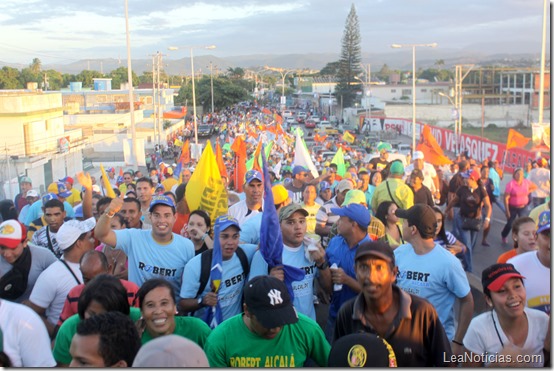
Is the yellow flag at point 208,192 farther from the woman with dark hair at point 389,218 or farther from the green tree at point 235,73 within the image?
the green tree at point 235,73

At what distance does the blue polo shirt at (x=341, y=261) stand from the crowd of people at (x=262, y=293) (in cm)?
1

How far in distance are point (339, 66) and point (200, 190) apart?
62938mm

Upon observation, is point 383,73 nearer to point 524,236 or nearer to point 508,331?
point 524,236

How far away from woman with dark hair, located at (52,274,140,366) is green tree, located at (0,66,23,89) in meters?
53.3

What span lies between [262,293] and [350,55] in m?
64.0

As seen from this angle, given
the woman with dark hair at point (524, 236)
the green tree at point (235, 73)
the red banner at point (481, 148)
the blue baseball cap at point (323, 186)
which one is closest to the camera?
the woman with dark hair at point (524, 236)

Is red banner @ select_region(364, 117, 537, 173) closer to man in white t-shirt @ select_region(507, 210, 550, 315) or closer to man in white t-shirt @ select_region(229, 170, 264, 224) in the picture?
man in white t-shirt @ select_region(229, 170, 264, 224)

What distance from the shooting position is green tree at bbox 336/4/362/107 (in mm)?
Answer: 63625

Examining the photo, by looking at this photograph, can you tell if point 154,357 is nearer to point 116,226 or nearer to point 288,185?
point 116,226

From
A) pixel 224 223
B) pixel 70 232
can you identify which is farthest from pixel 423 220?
pixel 70 232

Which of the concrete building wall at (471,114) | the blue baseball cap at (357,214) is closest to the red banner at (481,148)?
the concrete building wall at (471,114)

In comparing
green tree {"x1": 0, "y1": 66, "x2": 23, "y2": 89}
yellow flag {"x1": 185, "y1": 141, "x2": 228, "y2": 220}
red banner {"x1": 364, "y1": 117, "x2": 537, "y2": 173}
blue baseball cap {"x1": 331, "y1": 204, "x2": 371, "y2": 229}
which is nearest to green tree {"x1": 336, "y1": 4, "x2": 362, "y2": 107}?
red banner {"x1": 364, "y1": 117, "x2": 537, "y2": 173}

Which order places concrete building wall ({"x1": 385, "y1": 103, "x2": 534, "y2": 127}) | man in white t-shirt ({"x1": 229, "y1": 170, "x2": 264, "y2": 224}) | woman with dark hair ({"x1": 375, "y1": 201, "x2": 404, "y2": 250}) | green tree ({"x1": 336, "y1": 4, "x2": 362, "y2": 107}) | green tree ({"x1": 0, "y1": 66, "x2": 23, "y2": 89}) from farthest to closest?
green tree ({"x1": 336, "y1": 4, "x2": 362, "y2": 107}), green tree ({"x1": 0, "y1": 66, "x2": 23, "y2": 89}), concrete building wall ({"x1": 385, "y1": 103, "x2": 534, "y2": 127}), man in white t-shirt ({"x1": 229, "y1": 170, "x2": 264, "y2": 224}), woman with dark hair ({"x1": 375, "y1": 201, "x2": 404, "y2": 250})

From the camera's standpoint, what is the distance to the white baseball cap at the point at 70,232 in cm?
447
